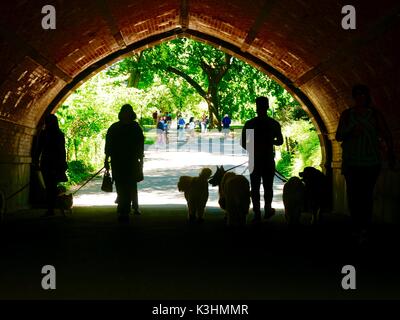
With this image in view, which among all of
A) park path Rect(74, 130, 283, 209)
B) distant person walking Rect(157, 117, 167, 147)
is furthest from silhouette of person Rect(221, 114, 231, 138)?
distant person walking Rect(157, 117, 167, 147)

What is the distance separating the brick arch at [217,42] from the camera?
427 inches

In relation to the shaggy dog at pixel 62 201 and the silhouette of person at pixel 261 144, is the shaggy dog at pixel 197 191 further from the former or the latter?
the shaggy dog at pixel 62 201

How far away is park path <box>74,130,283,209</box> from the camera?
70.8 feet

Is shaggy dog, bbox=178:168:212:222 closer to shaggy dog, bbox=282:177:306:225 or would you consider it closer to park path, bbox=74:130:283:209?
shaggy dog, bbox=282:177:306:225

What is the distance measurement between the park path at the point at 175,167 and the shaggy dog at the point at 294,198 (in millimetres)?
3932

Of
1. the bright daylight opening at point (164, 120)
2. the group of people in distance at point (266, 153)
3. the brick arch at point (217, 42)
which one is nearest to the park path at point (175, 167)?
the bright daylight opening at point (164, 120)

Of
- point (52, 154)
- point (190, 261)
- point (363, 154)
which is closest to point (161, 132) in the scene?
point (52, 154)

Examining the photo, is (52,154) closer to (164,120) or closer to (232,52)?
(232,52)

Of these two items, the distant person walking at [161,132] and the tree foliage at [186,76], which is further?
the distant person walking at [161,132]

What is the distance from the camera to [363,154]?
8.52 m

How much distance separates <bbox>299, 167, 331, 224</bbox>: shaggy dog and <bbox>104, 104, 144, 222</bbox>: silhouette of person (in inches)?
104

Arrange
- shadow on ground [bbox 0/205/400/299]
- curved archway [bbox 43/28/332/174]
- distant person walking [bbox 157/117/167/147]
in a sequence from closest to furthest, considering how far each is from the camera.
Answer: shadow on ground [bbox 0/205/400/299] → curved archway [bbox 43/28/332/174] → distant person walking [bbox 157/117/167/147]

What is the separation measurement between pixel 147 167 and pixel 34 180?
1689 cm

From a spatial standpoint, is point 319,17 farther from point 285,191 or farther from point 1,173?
point 1,173
